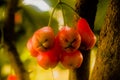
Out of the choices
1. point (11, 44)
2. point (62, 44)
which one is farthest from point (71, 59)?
point (11, 44)

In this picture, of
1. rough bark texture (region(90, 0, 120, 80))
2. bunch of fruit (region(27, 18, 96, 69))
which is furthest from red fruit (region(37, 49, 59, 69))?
rough bark texture (region(90, 0, 120, 80))

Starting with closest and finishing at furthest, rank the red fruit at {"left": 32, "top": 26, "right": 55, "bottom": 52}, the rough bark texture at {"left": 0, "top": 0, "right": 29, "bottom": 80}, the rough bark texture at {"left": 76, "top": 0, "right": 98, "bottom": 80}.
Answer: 1. the rough bark texture at {"left": 0, "top": 0, "right": 29, "bottom": 80}
2. the red fruit at {"left": 32, "top": 26, "right": 55, "bottom": 52}
3. the rough bark texture at {"left": 76, "top": 0, "right": 98, "bottom": 80}

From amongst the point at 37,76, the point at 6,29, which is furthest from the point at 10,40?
the point at 37,76

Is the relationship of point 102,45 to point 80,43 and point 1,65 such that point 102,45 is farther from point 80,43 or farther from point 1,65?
point 1,65

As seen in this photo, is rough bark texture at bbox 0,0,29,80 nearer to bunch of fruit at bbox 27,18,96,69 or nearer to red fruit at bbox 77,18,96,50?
bunch of fruit at bbox 27,18,96,69

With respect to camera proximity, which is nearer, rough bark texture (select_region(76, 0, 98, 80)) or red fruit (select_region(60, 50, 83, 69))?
red fruit (select_region(60, 50, 83, 69))

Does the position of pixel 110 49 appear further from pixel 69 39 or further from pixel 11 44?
pixel 11 44

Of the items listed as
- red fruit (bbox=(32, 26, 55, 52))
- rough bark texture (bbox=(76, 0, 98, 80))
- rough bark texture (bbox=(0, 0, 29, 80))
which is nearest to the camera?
rough bark texture (bbox=(0, 0, 29, 80))
